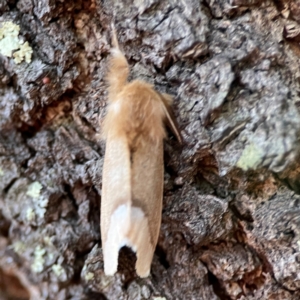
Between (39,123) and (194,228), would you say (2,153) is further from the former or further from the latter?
(194,228)

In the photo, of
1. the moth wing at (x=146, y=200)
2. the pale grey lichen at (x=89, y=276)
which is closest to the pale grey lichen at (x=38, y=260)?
the pale grey lichen at (x=89, y=276)

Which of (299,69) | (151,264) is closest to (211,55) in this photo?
(299,69)

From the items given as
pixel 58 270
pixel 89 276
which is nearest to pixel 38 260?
pixel 58 270

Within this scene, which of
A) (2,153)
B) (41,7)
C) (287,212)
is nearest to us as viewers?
(287,212)

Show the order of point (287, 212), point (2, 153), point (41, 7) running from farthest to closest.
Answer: point (2, 153) → point (41, 7) → point (287, 212)

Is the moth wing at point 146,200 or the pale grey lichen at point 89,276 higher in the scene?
the moth wing at point 146,200

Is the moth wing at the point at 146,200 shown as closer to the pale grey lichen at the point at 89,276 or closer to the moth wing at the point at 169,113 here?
the moth wing at the point at 169,113

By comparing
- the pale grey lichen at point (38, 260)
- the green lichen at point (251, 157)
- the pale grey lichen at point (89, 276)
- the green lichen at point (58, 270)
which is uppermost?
the green lichen at point (251, 157)

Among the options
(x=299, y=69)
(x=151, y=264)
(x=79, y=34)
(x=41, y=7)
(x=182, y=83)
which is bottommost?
(x=151, y=264)
